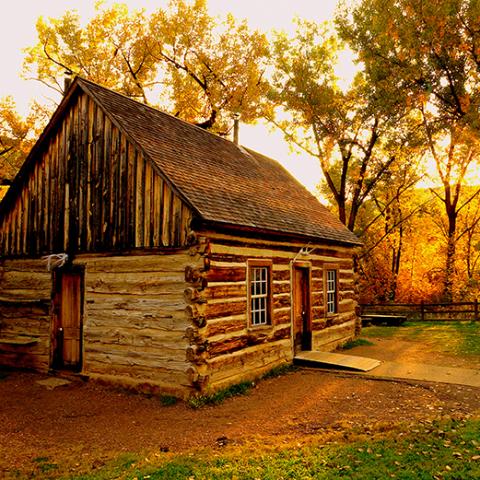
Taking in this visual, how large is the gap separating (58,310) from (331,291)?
28.6ft

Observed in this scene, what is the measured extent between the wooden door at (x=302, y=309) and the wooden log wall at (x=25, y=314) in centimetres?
678

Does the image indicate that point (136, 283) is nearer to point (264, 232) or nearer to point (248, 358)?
point (248, 358)

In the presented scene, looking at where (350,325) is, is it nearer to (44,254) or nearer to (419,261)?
(44,254)

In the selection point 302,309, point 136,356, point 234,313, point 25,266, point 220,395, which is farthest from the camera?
point 302,309

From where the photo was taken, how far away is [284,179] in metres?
17.7

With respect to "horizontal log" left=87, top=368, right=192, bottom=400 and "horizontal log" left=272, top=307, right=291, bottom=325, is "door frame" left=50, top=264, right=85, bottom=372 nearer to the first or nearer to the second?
"horizontal log" left=87, top=368, right=192, bottom=400

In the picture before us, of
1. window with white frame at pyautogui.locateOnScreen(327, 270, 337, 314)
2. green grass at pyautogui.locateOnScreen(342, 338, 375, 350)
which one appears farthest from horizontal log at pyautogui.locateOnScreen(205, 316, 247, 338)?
green grass at pyautogui.locateOnScreen(342, 338, 375, 350)

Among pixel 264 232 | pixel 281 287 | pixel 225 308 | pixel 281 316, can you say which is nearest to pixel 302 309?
pixel 281 316

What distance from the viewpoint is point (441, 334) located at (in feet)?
60.4

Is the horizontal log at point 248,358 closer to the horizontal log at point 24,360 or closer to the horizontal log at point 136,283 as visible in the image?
the horizontal log at point 136,283

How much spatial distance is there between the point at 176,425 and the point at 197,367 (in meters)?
1.33

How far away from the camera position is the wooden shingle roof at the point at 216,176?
32.3 ft

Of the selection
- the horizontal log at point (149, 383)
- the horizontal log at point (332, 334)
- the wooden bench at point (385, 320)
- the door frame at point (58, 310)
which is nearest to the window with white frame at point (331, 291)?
the horizontal log at point (332, 334)

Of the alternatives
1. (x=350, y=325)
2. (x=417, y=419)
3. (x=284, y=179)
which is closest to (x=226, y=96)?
(x=284, y=179)
